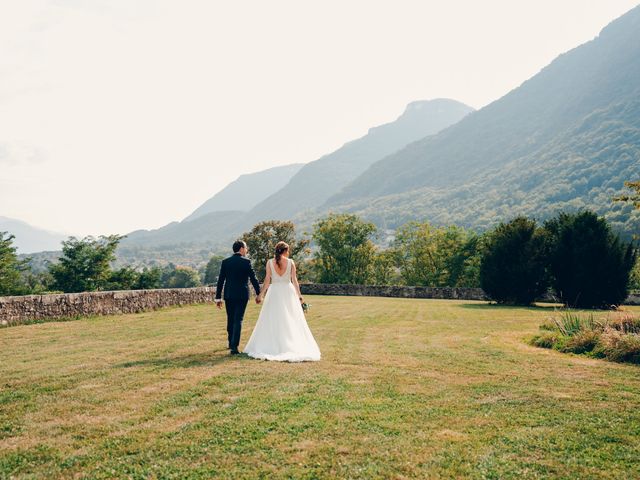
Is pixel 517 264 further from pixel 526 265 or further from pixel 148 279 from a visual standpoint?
pixel 148 279

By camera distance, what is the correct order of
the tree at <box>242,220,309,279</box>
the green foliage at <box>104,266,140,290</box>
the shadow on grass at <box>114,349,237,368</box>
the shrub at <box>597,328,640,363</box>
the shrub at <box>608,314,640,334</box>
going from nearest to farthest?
the shadow on grass at <box>114,349,237,368</box>
the shrub at <box>597,328,640,363</box>
the shrub at <box>608,314,640,334</box>
the green foliage at <box>104,266,140,290</box>
the tree at <box>242,220,309,279</box>

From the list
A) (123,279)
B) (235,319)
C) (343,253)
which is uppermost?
(343,253)

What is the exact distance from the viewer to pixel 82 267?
3606cm

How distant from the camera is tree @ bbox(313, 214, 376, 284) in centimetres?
7269

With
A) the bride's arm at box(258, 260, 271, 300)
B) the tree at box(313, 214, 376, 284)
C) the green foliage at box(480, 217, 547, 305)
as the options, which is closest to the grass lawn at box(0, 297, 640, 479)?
the bride's arm at box(258, 260, 271, 300)

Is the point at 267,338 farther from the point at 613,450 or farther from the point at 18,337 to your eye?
the point at 18,337

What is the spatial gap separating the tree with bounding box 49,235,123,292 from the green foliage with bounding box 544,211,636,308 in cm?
3330

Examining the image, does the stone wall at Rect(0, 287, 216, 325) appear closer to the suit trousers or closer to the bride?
the suit trousers

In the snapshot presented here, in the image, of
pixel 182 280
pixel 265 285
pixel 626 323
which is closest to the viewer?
pixel 265 285

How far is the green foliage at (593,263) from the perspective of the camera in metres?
29.3

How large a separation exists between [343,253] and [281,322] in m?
62.9

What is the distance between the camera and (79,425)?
505cm

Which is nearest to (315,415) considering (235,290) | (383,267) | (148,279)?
(235,290)

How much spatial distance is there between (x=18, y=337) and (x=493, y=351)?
40.2ft
